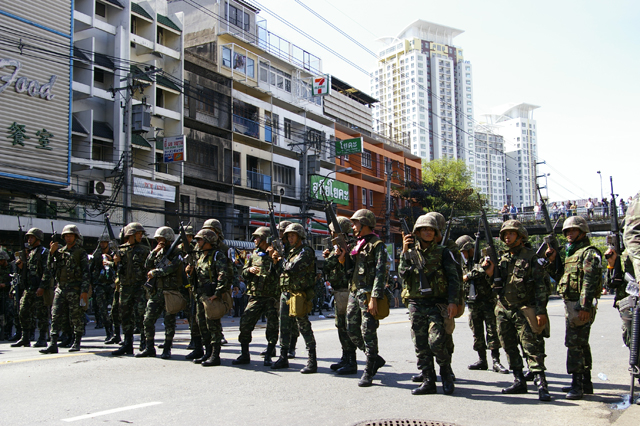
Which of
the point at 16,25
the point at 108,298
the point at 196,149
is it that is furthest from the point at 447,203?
the point at 108,298

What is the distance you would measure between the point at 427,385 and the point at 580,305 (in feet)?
6.31

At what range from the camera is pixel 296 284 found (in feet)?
27.9

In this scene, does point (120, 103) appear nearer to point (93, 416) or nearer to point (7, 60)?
point (7, 60)

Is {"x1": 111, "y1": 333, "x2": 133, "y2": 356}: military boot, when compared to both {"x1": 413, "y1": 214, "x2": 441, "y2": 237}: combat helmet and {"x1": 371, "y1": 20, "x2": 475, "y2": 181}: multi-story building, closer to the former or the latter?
{"x1": 413, "y1": 214, "x2": 441, "y2": 237}: combat helmet

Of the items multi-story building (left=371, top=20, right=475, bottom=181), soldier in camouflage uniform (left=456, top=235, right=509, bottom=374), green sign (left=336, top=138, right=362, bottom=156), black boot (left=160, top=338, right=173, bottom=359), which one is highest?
multi-story building (left=371, top=20, right=475, bottom=181)

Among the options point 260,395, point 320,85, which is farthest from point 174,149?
point 260,395

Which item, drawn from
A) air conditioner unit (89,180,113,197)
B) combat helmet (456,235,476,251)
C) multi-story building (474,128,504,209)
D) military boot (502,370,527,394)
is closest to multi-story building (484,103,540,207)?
multi-story building (474,128,504,209)

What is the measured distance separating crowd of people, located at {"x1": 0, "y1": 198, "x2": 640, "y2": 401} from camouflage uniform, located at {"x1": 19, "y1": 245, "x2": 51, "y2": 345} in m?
0.02

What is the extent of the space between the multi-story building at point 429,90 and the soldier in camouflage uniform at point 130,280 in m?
142

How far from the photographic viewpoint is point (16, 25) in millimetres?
25016

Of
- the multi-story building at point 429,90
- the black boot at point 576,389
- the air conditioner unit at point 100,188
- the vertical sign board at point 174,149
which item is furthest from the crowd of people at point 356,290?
the multi-story building at point 429,90

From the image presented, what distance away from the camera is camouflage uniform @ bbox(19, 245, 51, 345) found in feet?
36.4

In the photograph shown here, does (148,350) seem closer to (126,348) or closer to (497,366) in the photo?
(126,348)

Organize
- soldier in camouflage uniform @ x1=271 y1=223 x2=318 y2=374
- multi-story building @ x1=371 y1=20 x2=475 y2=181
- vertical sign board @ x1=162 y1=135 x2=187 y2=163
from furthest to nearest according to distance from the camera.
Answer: multi-story building @ x1=371 y1=20 x2=475 y2=181 → vertical sign board @ x1=162 y1=135 x2=187 y2=163 → soldier in camouflage uniform @ x1=271 y1=223 x2=318 y2=374
